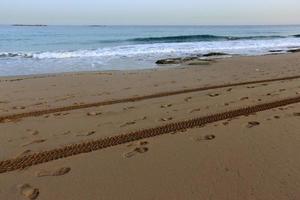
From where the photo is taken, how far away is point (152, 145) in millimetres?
4168

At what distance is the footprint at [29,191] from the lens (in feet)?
9.72

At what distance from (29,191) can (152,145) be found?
1511mm

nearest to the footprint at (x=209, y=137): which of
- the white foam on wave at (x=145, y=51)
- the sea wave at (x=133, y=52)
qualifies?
the sea wave at (x=133, y=52)

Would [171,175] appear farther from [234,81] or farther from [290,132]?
[234,81]

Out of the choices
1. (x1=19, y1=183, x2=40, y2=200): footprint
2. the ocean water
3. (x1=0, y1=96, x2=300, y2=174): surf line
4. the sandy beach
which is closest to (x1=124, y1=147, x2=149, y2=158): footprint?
the sandy beach

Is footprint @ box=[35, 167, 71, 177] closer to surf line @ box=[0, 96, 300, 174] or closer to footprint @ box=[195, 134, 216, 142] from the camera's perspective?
surf line @ box=[0, 96, 300, 174]

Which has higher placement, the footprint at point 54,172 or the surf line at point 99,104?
the footprint at point 54,172

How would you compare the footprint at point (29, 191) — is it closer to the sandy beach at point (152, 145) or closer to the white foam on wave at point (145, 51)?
the sandy beach at point (152, 145)

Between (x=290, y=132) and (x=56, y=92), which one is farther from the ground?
(x=290, y=132)

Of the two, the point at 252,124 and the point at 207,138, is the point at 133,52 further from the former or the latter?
the point at 207,138

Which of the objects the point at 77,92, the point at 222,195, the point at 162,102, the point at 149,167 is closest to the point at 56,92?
the point at 77,92

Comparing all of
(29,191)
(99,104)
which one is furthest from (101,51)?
(29,191)

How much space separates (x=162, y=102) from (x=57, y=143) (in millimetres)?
2652

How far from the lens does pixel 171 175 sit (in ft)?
10.9
